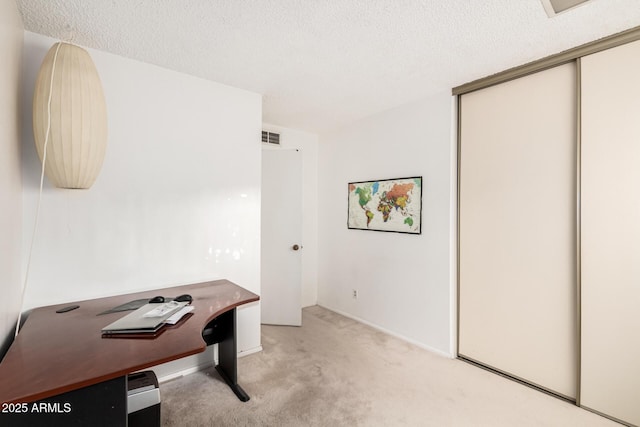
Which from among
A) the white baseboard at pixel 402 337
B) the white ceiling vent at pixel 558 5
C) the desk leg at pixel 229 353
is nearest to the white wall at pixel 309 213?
the white baseboard at pixel 402 337

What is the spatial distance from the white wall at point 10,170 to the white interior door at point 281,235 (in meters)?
2.15

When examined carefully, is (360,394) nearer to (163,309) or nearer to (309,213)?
(163,309)

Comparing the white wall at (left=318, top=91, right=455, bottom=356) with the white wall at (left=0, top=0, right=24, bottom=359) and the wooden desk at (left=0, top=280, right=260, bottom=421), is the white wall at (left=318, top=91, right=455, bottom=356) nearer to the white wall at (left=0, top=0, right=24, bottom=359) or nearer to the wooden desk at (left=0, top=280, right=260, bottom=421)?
the wooden desk at (left=0, top=280, right=260, bottom=421)

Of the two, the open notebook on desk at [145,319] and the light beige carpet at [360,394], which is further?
the light beige carpet at [360,394]

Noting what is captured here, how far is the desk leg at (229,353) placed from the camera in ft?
7.20

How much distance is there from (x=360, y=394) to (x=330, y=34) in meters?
2.52

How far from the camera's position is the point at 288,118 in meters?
3.56

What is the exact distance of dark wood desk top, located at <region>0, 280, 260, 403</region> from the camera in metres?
1.00

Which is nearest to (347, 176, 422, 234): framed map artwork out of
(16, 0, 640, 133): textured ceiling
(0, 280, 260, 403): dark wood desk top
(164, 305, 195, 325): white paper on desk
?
(16, 0, 640, 133): textured ceiling

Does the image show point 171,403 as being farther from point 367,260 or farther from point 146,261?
point 367,260

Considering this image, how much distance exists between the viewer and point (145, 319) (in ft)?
4.98

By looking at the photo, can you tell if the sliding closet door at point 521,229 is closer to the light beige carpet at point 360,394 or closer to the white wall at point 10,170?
the light beige carpet at point 360,394

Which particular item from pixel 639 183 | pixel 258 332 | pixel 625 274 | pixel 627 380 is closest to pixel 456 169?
pixel 639 183

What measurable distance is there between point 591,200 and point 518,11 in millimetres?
1315
